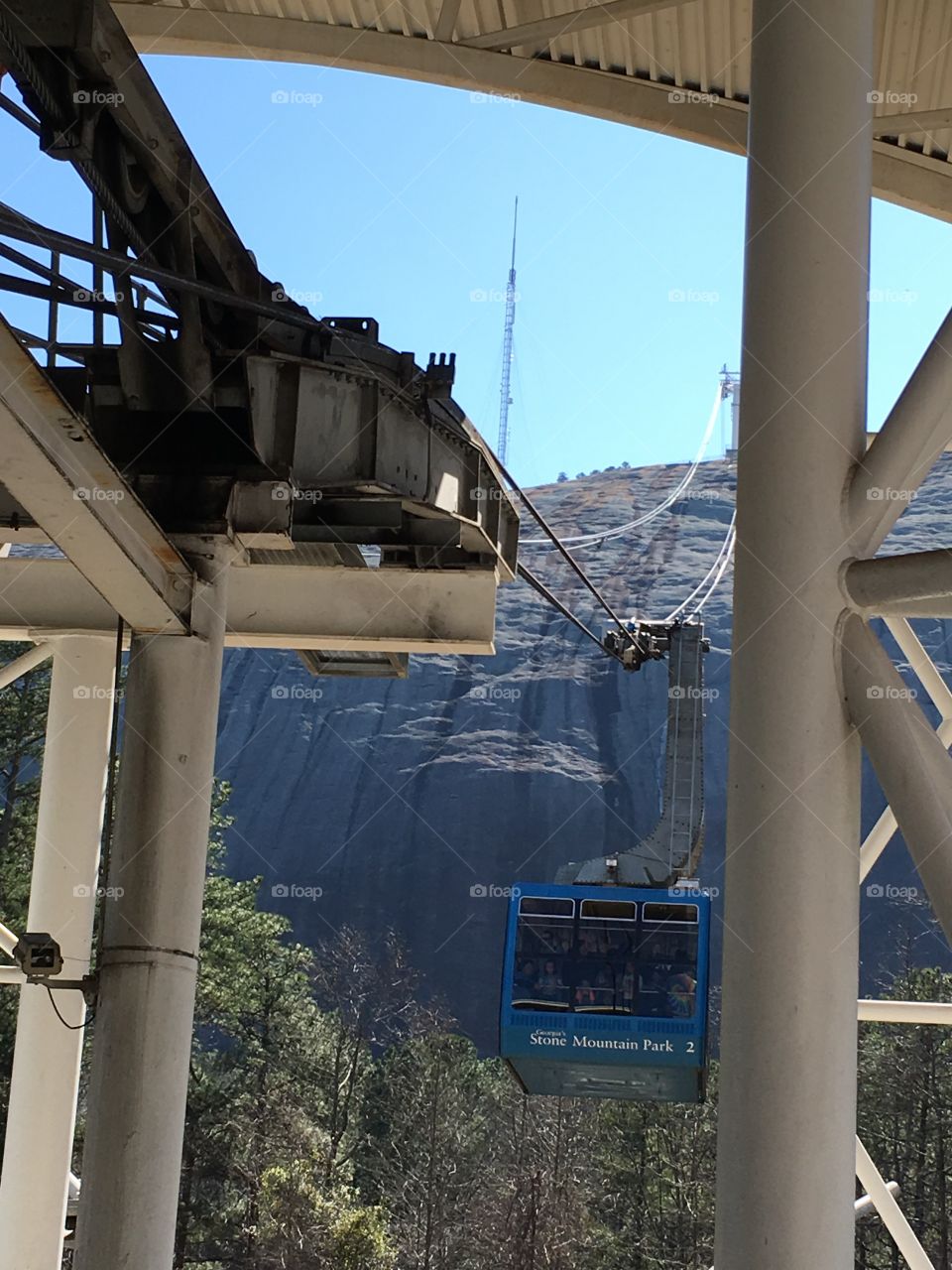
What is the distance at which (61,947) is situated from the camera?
42.9 ft

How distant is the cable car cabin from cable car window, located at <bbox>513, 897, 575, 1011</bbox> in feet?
0.05

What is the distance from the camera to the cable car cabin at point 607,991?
2289cm

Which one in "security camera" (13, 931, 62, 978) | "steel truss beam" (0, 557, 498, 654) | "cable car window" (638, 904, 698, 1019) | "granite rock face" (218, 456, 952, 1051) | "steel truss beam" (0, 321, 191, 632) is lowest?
"security camera" (13, 931, 62, 978)

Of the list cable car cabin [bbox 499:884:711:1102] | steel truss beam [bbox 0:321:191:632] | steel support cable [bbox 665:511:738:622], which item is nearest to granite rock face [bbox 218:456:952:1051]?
steel support cable [bbox 665:511:738:622]

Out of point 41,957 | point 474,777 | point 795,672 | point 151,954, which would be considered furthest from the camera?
point 474,777

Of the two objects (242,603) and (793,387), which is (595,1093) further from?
(793,387)

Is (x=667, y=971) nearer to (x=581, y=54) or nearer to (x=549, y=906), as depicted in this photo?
(x=549, y=906)

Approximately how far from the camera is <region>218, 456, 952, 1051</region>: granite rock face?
79.9m

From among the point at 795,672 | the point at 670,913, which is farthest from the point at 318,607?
the point at 670,913

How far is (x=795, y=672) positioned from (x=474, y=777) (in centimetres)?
8025

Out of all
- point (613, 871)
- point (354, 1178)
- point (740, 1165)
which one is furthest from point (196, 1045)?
point (740, 1165)

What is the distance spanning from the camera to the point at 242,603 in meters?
13.2

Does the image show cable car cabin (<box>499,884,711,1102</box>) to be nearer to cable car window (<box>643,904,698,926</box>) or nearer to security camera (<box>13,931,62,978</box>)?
cable car window (<box>643,904,698,926</box>)

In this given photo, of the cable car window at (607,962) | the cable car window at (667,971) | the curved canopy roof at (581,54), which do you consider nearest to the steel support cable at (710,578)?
the cable car window at (607,962)
